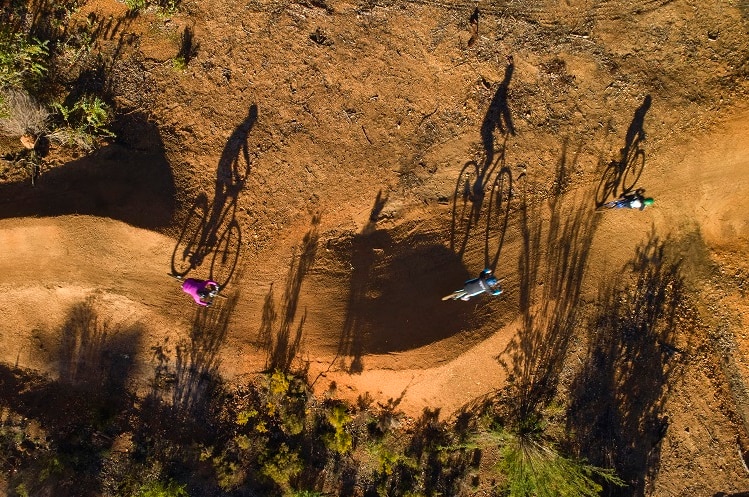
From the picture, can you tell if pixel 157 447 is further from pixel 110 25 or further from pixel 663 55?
pixel 663 55

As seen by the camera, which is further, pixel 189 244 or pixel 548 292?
pixel 548 292

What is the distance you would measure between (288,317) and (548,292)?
801 centimetres

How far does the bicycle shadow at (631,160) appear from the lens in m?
14.5

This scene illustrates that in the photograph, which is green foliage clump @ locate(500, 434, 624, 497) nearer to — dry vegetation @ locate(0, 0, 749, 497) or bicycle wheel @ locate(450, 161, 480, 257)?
dry vegetation @ locate(0, 0, 749, 497)

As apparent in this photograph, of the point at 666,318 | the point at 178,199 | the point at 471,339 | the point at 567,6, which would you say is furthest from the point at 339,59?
the point at 666,318

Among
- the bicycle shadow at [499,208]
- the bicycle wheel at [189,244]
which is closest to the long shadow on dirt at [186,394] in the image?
the bicycle wheel at [189,244]

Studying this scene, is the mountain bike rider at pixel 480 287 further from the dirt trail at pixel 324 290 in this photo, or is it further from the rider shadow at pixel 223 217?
the rider shadow at pixel 223 217

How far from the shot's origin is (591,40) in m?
14.6

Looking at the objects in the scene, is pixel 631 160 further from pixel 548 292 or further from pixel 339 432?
pixel 339 432

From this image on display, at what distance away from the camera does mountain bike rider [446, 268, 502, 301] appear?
41.7 ft

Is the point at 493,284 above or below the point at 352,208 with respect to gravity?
below

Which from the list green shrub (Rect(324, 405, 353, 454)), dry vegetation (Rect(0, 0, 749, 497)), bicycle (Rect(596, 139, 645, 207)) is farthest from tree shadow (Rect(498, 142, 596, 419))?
green shrub (Rect(324, 405, 353, 454))

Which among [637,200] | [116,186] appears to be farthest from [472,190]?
[116,186]

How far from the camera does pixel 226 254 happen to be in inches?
554
